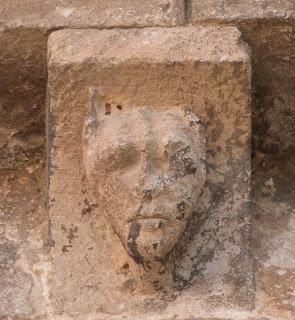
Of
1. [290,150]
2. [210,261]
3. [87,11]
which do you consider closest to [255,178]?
[290,150]

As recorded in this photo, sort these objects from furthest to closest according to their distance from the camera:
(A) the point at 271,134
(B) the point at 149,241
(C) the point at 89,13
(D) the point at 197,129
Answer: (A) the point at 271,134
(C) the point at 89,13
(D) the point at 197,129
(B) the point at 149,241

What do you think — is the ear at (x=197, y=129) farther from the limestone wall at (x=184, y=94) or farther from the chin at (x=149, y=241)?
the chin at (x=149, y=241)

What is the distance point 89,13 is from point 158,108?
25 cm

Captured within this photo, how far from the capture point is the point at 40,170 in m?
2.47

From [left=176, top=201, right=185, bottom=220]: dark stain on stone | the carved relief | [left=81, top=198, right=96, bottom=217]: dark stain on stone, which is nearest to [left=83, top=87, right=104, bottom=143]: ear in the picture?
the carved relief

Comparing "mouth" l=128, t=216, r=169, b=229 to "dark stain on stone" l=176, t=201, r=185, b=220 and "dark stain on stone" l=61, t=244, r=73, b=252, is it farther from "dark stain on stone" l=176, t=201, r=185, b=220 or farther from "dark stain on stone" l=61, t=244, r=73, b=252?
"dark stain on stone" l=61, t=244, r=73, b=252

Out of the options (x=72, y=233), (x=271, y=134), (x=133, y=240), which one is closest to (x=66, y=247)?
(x=72, y=233)

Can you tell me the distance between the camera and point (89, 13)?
2.32 meters

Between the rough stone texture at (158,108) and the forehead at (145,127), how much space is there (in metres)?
0.05

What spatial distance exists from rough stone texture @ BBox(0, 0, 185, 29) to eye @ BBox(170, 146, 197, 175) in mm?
305

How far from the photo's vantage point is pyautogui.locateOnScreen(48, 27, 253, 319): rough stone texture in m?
2.18

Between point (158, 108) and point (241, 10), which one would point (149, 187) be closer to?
point (158, 108)

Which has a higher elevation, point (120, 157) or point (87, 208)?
point (120, 157)

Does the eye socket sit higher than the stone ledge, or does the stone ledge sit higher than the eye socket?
the stone ledge
